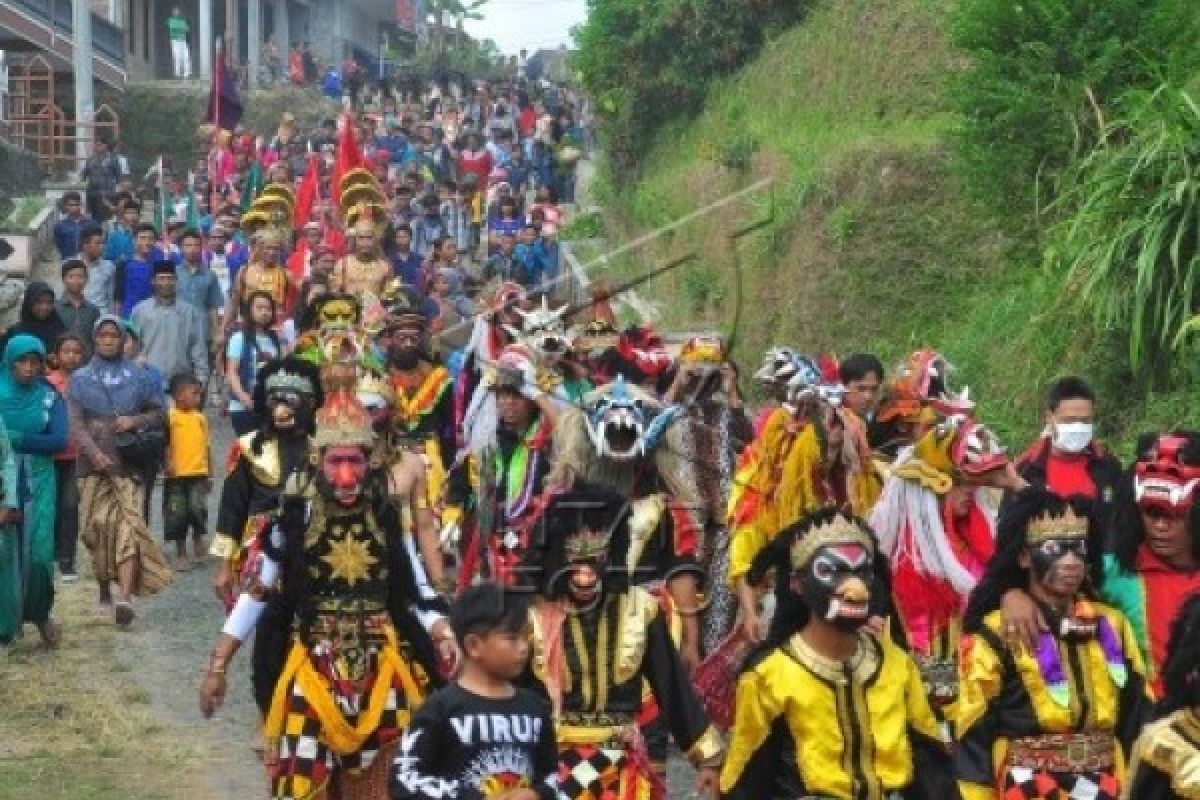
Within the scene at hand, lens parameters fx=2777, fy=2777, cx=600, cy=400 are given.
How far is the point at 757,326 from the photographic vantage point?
23344mm

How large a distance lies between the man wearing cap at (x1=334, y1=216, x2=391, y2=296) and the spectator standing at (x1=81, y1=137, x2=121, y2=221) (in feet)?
44.4

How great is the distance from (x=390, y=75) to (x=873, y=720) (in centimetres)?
5307

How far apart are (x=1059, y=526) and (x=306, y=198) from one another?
18962 mm

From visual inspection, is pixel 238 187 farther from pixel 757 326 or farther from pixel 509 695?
pixel 509 695

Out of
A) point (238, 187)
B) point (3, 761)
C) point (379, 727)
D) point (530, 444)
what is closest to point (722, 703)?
point (379, 727)

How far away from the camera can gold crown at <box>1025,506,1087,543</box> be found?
325 inches

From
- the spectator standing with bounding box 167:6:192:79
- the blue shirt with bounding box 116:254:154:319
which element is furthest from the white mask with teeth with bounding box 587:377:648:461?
the spectator standing with bounding box 167:6:192:79

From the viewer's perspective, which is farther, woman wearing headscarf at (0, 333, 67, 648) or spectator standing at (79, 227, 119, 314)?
spectator standing at (79, 227, 119, 314)

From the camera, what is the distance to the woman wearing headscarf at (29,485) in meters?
14.4

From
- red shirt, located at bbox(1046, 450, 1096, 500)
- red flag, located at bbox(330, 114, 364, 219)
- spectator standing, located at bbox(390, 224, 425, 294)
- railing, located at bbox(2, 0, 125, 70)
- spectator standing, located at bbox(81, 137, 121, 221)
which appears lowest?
red shirt, located at bbox(1046, 450, 1096, 500)

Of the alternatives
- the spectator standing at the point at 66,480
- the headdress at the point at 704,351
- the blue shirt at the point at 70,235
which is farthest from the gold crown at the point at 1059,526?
the blue shirt at the point at 70,235

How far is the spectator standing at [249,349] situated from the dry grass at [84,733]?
258 cm

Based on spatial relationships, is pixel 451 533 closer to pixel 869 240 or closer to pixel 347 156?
pixel 869 240

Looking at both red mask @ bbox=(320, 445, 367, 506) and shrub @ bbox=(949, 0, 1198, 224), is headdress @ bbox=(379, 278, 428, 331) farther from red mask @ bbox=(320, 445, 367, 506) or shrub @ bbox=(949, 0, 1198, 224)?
red mask @ bbox=(320, 445, 367, 506)
